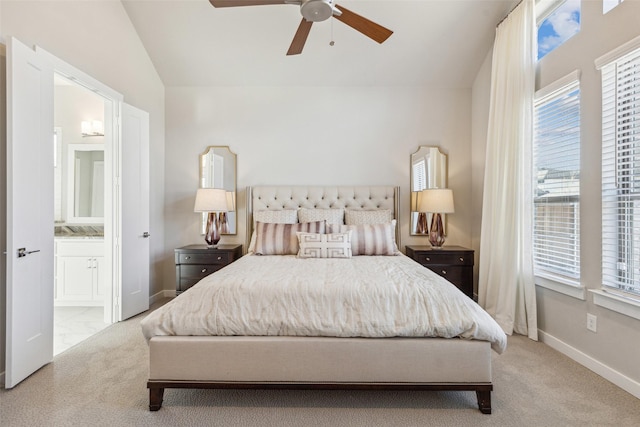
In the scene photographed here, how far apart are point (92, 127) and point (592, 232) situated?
5708mm

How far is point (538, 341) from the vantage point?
2.92 metres

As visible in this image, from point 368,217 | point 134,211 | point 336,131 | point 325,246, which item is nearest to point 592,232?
point 368,217

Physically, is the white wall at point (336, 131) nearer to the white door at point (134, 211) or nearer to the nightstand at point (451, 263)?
the nightstand at point (451, 263)

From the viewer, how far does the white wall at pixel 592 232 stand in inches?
84.2

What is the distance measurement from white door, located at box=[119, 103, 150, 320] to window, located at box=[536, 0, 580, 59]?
4.40m

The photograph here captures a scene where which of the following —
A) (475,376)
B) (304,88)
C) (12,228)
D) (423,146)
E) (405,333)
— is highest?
(304,88)

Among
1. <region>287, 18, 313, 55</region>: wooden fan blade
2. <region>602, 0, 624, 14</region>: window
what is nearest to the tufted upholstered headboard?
<region>287, 18, 313, 55</region>: wooden fan blade

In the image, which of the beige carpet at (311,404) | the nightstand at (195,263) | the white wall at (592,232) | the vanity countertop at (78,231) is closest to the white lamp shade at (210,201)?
the nightstand at (195,263)

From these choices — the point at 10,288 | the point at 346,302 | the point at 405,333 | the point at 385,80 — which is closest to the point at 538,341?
the point at 405,333

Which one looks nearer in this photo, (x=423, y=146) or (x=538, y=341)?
(x=538, y=341)

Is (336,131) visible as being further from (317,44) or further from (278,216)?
(278,216)

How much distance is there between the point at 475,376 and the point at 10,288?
10.2ft

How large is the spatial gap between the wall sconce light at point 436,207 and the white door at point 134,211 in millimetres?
3454

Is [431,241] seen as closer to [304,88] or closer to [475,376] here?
[475,376]
